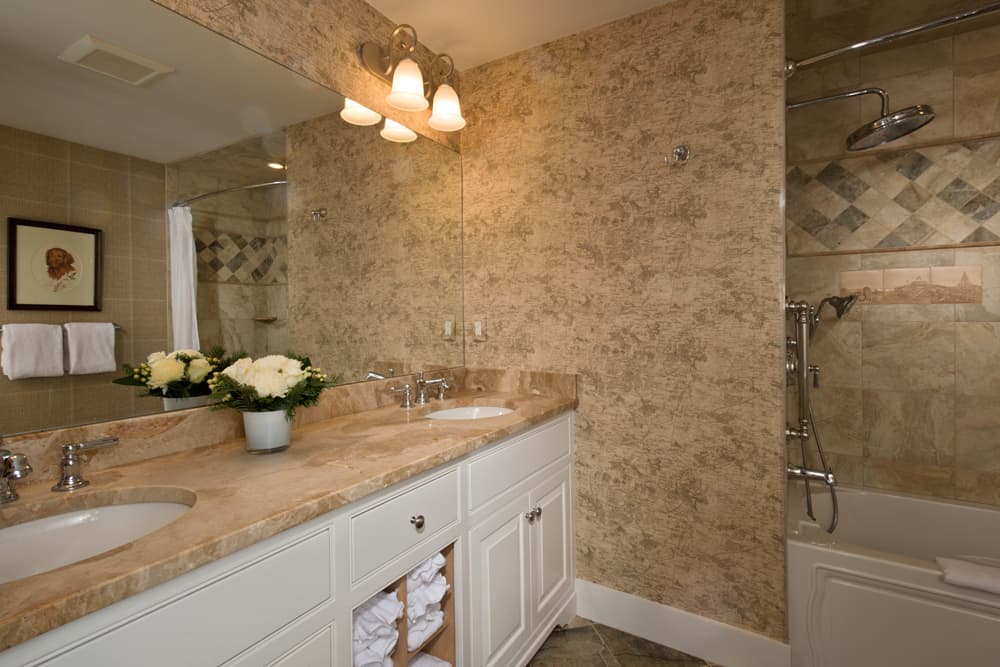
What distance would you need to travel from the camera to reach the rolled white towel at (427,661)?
1333 millimetres

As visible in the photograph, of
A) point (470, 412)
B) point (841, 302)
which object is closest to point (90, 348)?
point (470, 412)

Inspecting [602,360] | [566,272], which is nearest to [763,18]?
[566,272]

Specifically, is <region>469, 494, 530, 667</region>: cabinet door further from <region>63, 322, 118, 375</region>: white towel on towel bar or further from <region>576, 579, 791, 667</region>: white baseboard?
<region>63, 322, 118, 375</region>: white towel on towel bar

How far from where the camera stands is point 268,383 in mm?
1195

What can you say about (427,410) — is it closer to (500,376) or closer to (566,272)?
(500,376)

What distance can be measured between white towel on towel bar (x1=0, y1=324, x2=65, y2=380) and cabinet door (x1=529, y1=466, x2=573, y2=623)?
143 cm

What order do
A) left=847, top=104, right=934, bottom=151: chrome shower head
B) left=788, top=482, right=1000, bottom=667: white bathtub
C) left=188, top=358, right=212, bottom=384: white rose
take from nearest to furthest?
1. left=188, top=358, right=212, bottom=384: white rose
2. left=788, top=482, right=1000, bottom=667: white bathtub
3. left=847, top=104, right=934, bottom=151: chrome shower head

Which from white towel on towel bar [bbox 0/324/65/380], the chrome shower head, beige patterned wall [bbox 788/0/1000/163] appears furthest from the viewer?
beige patterned wall [bbox 788/0/1000/163]

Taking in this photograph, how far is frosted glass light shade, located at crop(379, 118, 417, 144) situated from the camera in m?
2.00

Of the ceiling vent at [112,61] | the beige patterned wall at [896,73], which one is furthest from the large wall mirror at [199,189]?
the beige patterned wall at [896,73]

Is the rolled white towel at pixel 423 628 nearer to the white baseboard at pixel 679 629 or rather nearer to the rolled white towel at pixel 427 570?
the rolled white towel at pixel 427 570

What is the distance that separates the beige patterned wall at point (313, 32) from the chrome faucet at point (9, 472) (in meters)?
1.15

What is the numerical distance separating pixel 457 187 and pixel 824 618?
7.60ft

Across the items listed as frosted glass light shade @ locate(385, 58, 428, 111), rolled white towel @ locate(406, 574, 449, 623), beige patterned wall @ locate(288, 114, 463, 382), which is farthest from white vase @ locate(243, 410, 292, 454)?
frosted glass light shade @ locate(385, 58, 428, 111)
